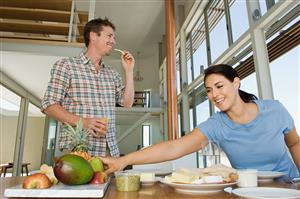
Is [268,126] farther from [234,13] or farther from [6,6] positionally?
[6,6]

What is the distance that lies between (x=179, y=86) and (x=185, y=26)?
1.06 m

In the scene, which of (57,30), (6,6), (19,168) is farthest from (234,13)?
(19,168)

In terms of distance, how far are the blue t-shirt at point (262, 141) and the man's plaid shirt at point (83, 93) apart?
66cm

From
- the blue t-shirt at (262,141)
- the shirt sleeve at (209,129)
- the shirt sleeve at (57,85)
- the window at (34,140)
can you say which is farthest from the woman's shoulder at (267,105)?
the window at (34,140)

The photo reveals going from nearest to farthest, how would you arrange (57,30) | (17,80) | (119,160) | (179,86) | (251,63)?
(119,160) → (251,63) → (57,30) → (17,80) → (179,86)

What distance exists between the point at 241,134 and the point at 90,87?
853 mm

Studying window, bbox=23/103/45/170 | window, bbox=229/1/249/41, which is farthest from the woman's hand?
window, bbox=23/103/45/170

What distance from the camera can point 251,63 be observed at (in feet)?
7.33

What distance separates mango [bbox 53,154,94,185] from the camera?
0.60m

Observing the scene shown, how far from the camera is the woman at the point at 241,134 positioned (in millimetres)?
1111

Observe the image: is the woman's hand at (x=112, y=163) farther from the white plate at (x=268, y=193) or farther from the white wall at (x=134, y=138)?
the white wall at (x=134, y=138)

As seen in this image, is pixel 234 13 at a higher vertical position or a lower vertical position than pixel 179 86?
higher

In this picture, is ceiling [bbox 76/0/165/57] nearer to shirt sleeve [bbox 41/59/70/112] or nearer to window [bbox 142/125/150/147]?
window [bbox 142/125/150/147]

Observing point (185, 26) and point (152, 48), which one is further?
point (152, 48)
